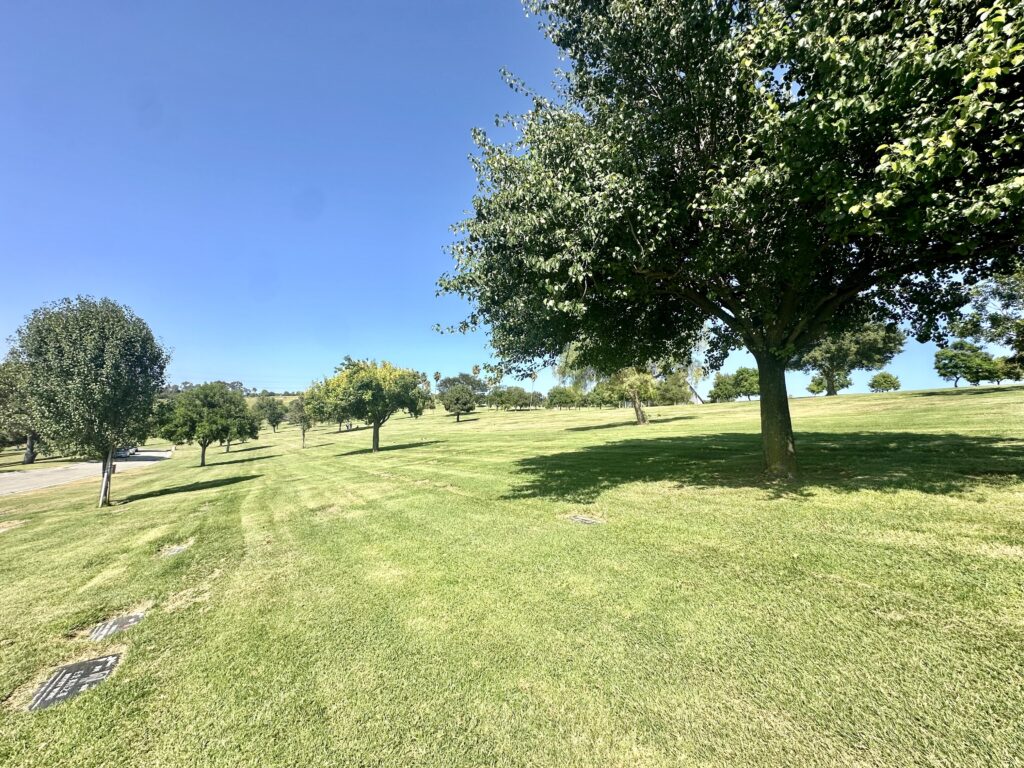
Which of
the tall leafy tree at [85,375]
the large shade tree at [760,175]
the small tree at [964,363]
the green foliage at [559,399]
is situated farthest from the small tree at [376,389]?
the small tree at [964,363]

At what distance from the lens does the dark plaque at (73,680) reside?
3.64m

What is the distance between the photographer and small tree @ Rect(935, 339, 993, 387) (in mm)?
42438

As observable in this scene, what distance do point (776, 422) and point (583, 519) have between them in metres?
5.83

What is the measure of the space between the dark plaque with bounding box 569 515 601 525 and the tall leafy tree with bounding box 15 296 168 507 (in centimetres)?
1763

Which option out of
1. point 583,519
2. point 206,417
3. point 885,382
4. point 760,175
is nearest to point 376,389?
point 206,417

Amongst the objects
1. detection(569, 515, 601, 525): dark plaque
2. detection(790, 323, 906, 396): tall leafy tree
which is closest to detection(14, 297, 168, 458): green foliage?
detection(569, 515, 601, 525): dark plaque

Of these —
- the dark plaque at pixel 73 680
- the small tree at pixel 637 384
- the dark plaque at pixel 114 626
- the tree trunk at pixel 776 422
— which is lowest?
the dark plaque at pixel 114 626

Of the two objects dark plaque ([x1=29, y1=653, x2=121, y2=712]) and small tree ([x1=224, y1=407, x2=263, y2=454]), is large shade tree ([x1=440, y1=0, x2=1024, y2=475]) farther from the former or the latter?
small tree ([x1=224, y1=407, x2=263, y2=454])

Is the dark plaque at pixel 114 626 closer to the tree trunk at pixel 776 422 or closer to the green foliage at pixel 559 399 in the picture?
the tree trunk at pixel 776 422

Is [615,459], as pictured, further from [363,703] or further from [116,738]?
[116,738]

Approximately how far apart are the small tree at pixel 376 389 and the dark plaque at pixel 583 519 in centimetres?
2617

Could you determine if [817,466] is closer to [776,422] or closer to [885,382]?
[776,422]

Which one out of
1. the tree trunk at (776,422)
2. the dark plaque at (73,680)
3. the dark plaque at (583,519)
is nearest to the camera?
the dark plaque at (73,680)

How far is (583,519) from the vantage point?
25.1 feet
